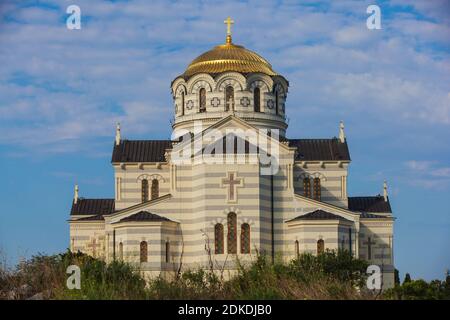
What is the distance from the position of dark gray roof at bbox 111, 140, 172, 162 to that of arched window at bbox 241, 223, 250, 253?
8756mm

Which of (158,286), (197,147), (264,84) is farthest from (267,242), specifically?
(158,286)

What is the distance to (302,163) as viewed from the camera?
201 ft

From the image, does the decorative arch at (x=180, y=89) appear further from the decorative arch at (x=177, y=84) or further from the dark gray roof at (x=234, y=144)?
the dark gray roof at (x=234, y=144)

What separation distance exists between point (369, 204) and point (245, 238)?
11.8 m

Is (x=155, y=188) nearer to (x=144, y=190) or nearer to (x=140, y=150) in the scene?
(x=144, y=190)

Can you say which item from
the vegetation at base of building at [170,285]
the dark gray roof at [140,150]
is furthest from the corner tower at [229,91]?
the vegetation at base of building at [170,285]

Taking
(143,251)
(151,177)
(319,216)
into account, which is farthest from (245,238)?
(151,177)

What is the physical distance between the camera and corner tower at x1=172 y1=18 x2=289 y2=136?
61312 mm

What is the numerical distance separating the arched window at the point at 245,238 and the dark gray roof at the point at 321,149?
25.6 ft

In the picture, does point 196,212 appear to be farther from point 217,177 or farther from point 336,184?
point 336,184

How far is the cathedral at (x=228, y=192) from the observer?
5528 cm

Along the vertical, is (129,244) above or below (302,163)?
below

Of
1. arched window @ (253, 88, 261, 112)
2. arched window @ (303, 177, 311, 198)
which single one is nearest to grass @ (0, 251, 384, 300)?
arched window @ (303, 177, 311, 198)
